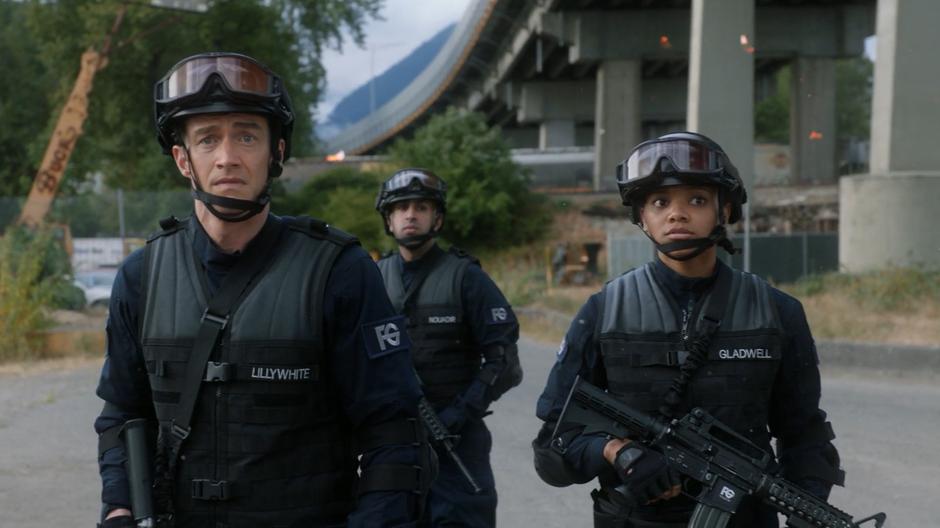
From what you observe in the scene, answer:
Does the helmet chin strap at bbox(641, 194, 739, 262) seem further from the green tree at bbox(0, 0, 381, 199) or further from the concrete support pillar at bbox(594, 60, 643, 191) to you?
the concrete support pillar at bbox(594, 60, 643, 191)

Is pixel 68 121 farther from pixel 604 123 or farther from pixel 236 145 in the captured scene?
pixel 236 145

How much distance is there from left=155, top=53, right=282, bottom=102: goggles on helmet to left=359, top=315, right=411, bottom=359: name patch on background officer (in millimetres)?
672

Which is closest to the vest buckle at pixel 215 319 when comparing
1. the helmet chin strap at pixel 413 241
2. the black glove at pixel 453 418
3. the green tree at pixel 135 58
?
the black glove at pixel 453 418

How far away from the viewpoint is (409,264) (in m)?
6.98

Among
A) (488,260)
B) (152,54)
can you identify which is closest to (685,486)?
(488,260)

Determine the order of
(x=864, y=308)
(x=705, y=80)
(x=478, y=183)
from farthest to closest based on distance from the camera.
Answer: (x=478, y=183), (x=705, y=80), (x=864, y=308)

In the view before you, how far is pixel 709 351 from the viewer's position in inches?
150

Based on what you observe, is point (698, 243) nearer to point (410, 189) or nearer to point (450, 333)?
point (450, 333)

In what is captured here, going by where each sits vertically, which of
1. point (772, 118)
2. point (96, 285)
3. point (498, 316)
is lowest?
point (96, 285)

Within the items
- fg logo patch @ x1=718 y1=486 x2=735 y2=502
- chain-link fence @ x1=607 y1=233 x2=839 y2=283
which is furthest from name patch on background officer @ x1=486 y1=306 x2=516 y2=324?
chain-link fence @ x1=607 y1=233 x2=839 y2=283

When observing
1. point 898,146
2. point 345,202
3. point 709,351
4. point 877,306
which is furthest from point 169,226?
point 345,202

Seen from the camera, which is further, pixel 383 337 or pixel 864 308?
pixel 864 308

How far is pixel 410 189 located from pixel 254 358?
12.8ft

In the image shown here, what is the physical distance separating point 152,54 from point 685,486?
131ft
